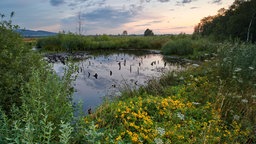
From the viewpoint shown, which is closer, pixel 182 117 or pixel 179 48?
pixel 182 117

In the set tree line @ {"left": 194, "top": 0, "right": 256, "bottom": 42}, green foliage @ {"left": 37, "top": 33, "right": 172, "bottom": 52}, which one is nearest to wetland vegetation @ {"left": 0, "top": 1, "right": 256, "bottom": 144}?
tree line @ {"left": 194, "top": 0, "right": 256, "bottom": 42}

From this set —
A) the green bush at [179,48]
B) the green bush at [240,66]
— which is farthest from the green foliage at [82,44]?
the green bush at [240,66]

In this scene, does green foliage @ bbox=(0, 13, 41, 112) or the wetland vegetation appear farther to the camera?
green foliage @ bbox=(0, 13, 41, 112)

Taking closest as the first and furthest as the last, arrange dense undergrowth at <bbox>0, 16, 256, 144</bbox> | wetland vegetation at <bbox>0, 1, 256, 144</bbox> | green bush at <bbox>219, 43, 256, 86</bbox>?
wetland vegetation at <bbox>0, 1, 256, 144</bbox> → dense undergrowth at <bbox>0, 16, 256, 144</bbox> → green bush at <bbox>219, 43, 256, 86</bbox>

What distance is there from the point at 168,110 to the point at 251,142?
63.2 inches

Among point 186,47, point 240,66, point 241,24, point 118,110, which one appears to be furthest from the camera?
point 186,47

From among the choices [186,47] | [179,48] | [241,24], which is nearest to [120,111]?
[186,47]

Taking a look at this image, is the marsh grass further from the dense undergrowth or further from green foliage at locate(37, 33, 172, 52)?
green foliage at locate(37, 33, 172, 52)

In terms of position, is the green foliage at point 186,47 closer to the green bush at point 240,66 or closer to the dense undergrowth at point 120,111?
the green bush at point 240,66

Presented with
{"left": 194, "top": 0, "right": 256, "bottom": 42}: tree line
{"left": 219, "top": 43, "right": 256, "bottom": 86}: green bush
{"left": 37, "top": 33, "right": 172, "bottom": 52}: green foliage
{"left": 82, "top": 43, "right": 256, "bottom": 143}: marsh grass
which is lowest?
{"left": 82, "top": 43, "right": 256, "bottom": 143}: marsh grass

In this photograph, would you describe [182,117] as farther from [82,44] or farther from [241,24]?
[82,44]

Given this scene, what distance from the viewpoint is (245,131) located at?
4828 millimetres

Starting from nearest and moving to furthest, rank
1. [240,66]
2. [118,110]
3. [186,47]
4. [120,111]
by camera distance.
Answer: [118,110] → [120,111] → [240,66] → [186,47]

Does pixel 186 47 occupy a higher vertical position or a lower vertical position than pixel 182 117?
higher
